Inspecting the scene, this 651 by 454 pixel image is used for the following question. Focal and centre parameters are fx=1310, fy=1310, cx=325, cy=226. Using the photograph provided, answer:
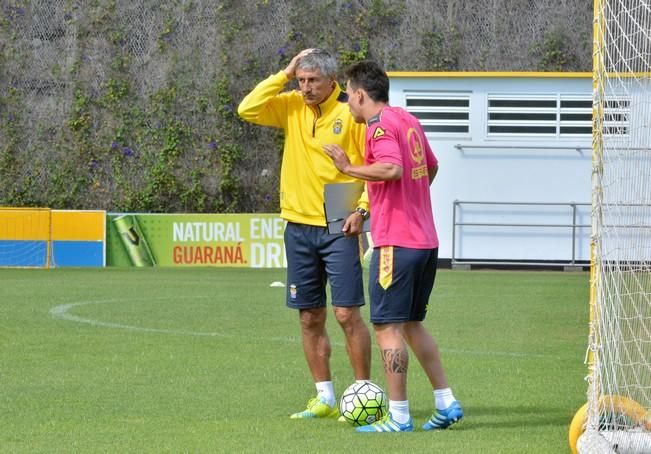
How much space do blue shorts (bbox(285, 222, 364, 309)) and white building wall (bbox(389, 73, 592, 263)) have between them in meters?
18.9

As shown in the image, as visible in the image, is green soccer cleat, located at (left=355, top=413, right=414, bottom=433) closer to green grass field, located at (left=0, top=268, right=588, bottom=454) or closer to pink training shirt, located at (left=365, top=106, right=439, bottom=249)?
green grass field, located at (left=0, top=268, right=588, bottom=454)

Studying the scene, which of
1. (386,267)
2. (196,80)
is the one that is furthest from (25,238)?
(386,267)

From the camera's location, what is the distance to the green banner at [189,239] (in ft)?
83.9

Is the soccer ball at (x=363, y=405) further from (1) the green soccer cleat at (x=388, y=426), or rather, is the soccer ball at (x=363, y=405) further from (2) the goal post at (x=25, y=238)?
(2) the goal post at (x=25, y=238)

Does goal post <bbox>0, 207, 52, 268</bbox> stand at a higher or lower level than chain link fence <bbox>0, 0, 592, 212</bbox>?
lower

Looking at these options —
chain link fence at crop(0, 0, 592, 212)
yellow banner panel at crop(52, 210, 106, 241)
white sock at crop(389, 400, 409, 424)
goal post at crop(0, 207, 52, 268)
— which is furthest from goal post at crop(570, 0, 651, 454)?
chain link fence at crop(0, 0, 592, 212)

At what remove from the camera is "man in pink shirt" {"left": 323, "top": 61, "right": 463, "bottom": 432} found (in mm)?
7246

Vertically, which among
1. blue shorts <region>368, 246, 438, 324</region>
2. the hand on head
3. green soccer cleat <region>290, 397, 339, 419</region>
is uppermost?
the hand on head

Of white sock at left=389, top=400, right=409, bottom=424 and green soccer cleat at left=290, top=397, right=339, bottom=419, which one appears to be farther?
green soccer cleat at left=290, top=397, right=339, bottom=419

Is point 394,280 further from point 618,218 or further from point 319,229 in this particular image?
point 618,218

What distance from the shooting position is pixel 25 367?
10.3 m

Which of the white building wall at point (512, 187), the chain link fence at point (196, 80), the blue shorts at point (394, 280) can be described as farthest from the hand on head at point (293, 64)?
the chain link fence at point (196, 80)

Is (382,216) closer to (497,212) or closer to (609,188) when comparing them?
(609,188)

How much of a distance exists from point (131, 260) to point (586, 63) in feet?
40.5
